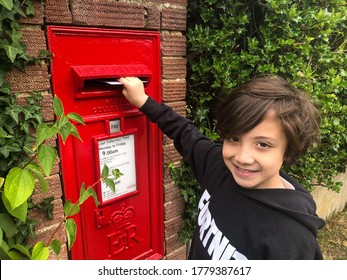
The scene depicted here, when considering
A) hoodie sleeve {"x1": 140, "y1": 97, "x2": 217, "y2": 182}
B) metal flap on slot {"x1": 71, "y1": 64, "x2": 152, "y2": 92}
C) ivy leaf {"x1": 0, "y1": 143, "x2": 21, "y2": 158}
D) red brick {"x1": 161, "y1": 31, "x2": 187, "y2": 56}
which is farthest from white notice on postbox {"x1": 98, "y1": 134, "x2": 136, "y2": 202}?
red brick {"x1": 161, "y1": 31, "x2": 187, "y2": 56}

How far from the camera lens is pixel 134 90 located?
144 centimetres

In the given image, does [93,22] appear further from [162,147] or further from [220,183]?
[220,183]

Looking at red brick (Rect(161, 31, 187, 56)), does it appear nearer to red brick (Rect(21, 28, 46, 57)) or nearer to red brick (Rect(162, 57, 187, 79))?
red brick (Rect(162, 57, 187, 79))

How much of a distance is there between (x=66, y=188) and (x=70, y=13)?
2.55ft

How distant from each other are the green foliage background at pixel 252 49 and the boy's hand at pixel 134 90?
56 centimetres

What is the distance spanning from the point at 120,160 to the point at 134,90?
382mm

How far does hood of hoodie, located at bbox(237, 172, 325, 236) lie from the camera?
1120 mm

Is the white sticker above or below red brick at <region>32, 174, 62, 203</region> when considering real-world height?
above

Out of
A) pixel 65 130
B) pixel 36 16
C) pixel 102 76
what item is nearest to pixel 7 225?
pixel 65 130

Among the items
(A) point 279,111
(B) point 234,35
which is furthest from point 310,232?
(B) point 234,35

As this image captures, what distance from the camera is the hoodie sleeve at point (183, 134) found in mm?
1544

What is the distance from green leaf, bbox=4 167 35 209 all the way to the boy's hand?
0.66 metres

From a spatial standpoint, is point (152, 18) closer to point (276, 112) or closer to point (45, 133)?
point (276, 112)
